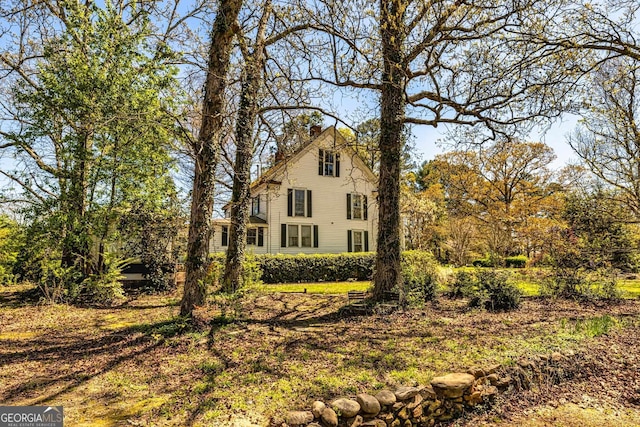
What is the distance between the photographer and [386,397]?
10.6 ft

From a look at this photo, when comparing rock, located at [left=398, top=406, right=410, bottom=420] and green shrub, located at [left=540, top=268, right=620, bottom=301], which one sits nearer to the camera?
rock, located at [left=398, top=406, right=410, bottom=420]

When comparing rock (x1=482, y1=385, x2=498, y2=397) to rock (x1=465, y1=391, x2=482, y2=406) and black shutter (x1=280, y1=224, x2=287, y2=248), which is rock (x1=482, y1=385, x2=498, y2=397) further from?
black shutter (x1=280, y1=224, x2=287, y2=248)

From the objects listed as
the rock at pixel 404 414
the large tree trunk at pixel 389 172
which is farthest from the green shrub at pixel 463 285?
the rock at pixel 404 414

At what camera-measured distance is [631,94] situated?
9930 mm

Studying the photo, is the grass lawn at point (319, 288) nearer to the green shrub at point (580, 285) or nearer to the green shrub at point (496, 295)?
the green shrub at point (496, 295)

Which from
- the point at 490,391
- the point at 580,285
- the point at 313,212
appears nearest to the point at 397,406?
the point at 490,391

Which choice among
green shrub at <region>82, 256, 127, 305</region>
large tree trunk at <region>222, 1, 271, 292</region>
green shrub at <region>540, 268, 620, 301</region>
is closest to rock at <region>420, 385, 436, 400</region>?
large tree trunk at <region>222, 1, 271, 292</region>

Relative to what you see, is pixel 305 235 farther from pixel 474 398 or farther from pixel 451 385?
pixel 451 385

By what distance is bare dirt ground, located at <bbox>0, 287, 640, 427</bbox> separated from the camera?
317 centimetres

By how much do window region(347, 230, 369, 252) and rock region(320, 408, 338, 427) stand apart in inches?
660

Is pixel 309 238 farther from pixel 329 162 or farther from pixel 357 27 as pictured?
pixel 357 27

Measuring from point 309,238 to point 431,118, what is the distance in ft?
39.2

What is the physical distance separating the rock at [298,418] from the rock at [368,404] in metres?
0.50

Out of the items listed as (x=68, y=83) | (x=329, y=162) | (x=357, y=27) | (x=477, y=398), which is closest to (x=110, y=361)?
(x=477, y=398)
